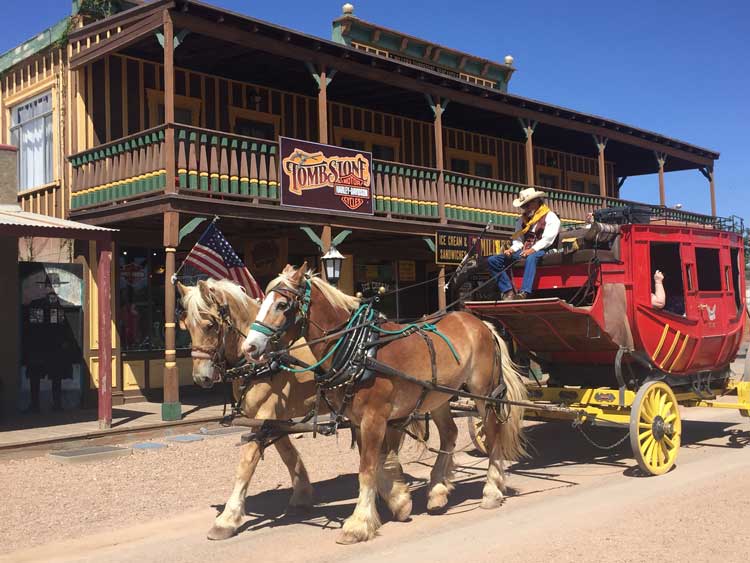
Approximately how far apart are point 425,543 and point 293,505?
5.30 ft

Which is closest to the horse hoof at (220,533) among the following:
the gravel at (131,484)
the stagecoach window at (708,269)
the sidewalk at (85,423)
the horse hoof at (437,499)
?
the gravel at (131,484)

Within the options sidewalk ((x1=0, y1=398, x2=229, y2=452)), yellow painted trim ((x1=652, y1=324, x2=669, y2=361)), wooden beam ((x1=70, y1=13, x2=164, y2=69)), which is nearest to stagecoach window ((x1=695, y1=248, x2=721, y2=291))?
yellow painted trim ((x1=652, y1=324, x2=669, y2=361))

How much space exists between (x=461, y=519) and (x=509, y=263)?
118 inches

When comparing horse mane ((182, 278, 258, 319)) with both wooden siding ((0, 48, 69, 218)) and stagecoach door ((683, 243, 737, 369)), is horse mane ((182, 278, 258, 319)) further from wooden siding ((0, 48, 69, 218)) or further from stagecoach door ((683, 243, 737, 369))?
wooden siding ((0, 48, 69, 218))

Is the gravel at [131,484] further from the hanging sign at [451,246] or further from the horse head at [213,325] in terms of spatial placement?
the hanging sign at [451,246]

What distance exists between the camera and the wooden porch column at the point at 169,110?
38.9ft

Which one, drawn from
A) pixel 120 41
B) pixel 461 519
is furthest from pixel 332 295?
pixel 120 41

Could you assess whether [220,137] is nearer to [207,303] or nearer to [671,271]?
[207,303]

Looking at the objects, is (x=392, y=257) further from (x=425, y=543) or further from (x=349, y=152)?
(x=425, y=543)

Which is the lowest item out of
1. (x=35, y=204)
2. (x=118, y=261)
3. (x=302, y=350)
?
(x=302, y=350)

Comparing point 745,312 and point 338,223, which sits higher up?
point 338,223

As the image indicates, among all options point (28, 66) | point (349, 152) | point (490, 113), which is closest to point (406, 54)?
point (490, 113)

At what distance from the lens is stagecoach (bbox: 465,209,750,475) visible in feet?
26.1

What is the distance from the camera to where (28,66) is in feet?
52.2
